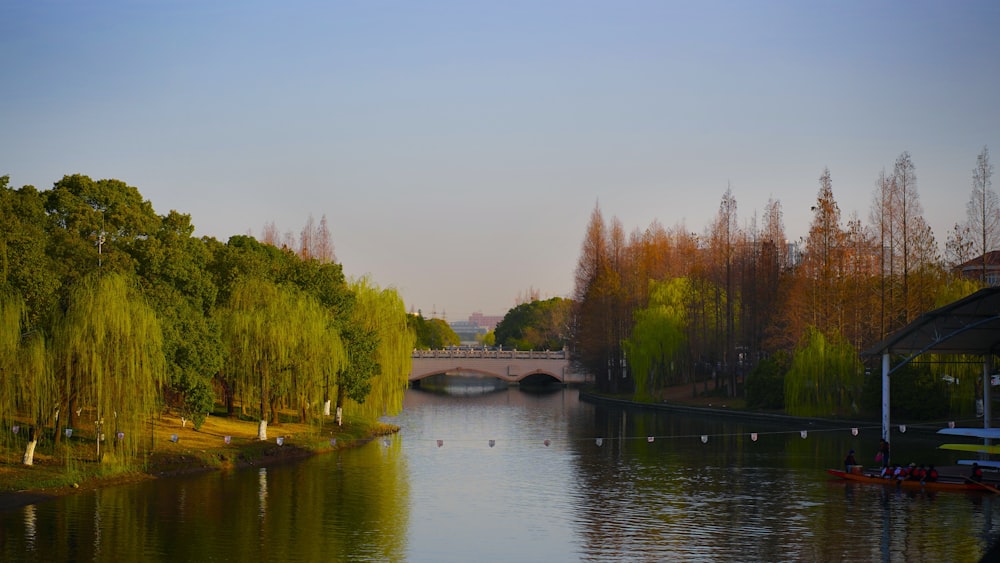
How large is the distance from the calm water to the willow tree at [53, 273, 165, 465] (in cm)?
233

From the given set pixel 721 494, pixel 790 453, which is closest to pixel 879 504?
pixel 721 494

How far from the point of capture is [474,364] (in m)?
106

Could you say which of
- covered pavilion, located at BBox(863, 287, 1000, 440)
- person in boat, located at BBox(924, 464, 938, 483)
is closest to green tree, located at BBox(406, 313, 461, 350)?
covered pavilion, located at BBox(863, 287, 1000, 440)

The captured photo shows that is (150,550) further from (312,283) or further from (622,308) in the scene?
(622,308)

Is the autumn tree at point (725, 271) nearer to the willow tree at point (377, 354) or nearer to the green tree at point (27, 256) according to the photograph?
the willow tree at point (377, 354)

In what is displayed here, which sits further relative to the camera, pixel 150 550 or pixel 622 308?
pixel 622 308

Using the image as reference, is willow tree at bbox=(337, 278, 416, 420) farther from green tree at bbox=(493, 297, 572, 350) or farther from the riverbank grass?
green tree at bbox=(493, 297, 572, 350)

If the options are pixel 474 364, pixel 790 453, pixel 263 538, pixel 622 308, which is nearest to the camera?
pixel 263 538

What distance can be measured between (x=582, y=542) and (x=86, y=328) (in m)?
16.5

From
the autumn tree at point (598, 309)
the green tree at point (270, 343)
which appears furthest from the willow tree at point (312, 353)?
the autumn tree at point (598, 309)

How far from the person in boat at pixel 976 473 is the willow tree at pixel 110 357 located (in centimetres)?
2565

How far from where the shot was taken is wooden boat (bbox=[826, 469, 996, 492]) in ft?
107

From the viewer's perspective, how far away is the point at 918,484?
33.9 m

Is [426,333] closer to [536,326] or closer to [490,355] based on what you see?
[536,326]
